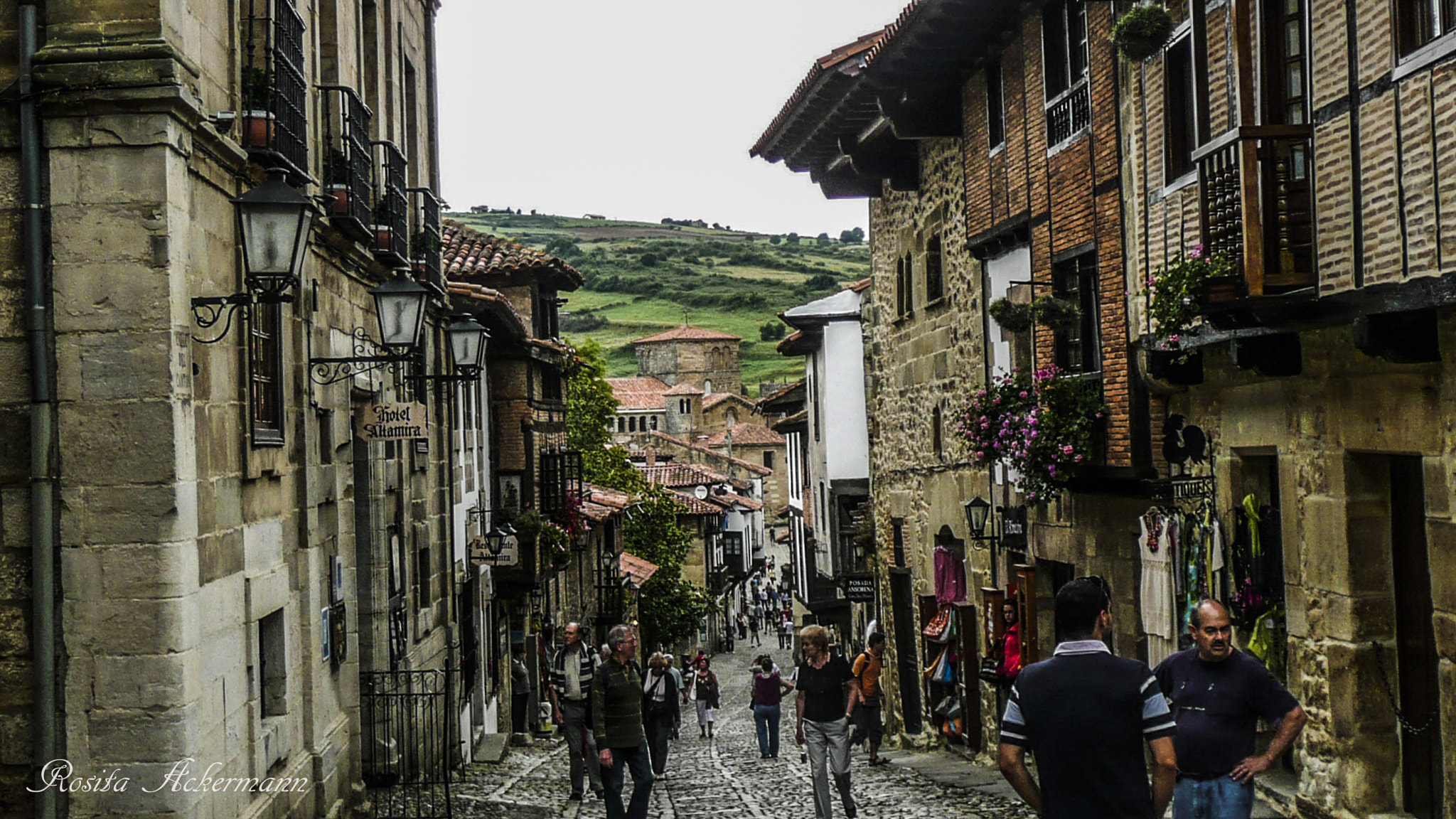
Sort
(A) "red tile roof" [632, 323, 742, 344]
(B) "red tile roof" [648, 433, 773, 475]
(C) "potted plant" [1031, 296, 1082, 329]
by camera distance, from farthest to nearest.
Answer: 1. (A) "red tile roof" [632, 323, 742, 344]
2. (B) "red tile roof" [648, 433, 773, 475]
3. (C) "potted plant" [1031, 296, 1082, 329]

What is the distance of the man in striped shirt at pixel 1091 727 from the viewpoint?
5309 mm

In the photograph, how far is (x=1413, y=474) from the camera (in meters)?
8.70

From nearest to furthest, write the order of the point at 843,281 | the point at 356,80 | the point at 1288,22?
the point at 1288,22, the point at 356,80, the point at 843,281

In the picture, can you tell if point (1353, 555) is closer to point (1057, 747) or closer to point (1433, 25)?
point (1433, 25)

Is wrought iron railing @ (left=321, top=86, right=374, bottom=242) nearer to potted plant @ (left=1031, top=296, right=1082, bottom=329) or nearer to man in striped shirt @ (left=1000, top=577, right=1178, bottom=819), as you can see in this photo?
potted plant @ (left=1031, top=296, right=1082, bottom=329)

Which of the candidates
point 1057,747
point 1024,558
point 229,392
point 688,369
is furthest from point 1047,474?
point 688,369

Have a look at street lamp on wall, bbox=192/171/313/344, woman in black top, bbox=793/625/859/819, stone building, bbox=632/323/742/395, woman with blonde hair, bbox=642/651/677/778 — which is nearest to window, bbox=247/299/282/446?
street lamp on wall, bbox=192/171/313/344

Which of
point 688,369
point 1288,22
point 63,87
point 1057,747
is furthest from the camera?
point 688,369

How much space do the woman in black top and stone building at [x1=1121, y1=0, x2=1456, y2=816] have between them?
2954 mm

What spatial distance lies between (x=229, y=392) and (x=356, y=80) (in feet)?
18.2

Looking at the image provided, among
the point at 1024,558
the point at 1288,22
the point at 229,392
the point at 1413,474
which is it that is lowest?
the point at 1024,558

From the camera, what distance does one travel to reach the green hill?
158m

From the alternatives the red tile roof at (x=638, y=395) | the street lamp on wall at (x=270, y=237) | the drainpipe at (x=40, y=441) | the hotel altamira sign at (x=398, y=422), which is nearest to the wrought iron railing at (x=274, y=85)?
the street lamp on wall at (x=270, y=237)

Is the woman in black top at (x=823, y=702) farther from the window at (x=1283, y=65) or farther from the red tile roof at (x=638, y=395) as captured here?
the red tile roof at (x=638, y=395)
